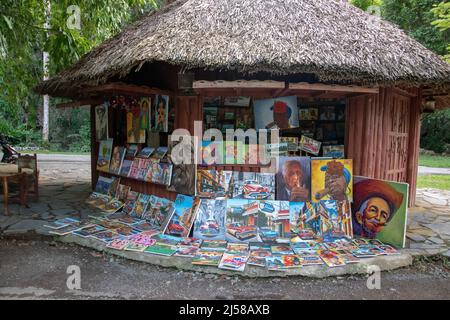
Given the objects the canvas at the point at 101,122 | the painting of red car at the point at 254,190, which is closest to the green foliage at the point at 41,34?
the canvas at the point at 101,122

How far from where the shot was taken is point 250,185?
5.12 metres

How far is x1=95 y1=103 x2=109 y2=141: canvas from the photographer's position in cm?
715

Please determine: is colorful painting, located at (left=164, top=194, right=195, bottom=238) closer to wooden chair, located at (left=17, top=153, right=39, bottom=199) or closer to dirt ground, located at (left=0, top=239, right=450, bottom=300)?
dirt ground, located at (left=0, top=239, right=450, bottom=300)

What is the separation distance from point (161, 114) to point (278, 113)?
2038mm

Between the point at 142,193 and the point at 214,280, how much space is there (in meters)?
2.72

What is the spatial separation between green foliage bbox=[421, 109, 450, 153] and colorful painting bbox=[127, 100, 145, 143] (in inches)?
889

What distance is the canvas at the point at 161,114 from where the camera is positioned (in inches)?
221

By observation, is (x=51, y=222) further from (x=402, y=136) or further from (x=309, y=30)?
(x=402, y=136)

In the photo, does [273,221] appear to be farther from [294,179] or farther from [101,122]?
[101,122]

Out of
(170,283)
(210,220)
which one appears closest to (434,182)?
(210,220)

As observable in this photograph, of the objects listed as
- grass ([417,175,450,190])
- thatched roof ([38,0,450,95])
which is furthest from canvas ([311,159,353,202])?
grass ([417,175,450,190])

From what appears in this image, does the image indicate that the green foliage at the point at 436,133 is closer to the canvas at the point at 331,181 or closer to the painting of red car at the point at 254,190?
the canvas at the point at 331,181

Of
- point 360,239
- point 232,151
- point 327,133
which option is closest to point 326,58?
point 232,151

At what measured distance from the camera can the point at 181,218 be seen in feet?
16.9
